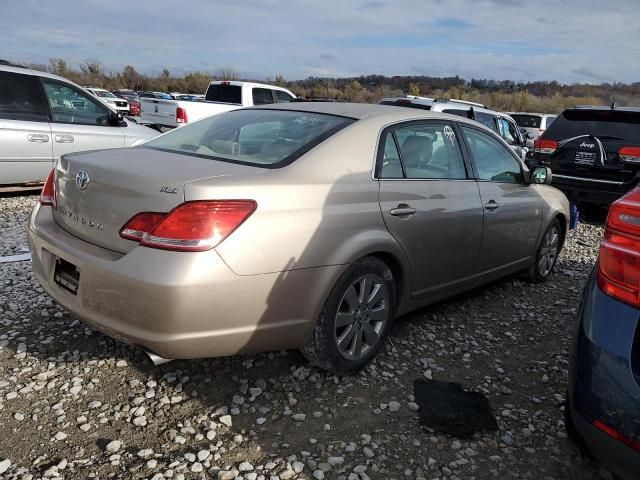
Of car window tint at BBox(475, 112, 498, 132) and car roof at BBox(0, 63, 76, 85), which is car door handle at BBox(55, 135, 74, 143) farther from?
car window tint at BBox(475, 112, 498, 132)

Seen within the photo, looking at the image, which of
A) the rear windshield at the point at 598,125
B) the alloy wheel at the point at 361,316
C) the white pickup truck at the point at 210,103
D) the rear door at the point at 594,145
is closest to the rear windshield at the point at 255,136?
the alloy wheel at the point at 361,316

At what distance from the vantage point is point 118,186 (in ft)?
8.62

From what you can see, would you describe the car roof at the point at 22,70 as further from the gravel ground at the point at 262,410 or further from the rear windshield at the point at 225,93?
the rear windshield at the point at 225,93

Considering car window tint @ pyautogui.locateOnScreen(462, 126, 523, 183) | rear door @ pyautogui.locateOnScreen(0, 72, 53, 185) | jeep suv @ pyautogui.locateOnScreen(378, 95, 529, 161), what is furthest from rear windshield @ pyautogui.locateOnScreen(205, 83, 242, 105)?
car window tint @ pyautogui.locateOnScreen(462, 126, 523, 183)

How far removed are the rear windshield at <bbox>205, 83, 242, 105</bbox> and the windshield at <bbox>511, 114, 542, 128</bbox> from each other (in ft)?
43.6

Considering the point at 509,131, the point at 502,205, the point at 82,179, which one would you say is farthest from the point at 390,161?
the point at 509,131

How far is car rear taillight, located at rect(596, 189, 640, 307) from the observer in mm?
1925

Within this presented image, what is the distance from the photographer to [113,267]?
8.18 ft

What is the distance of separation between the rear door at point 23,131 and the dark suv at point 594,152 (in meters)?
6.96

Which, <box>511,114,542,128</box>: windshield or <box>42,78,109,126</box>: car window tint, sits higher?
<box>511,114,542,128</box>: windshield

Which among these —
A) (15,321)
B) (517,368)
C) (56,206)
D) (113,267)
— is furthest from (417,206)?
(15,321)

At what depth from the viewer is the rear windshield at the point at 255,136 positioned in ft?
9.86

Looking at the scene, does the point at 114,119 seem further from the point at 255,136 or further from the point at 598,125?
the point at 598,125

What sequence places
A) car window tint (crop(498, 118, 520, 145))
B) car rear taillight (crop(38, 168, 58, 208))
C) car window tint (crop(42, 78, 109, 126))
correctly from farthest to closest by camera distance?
1. car window tint (crop(498, 118, 520, 145))
2. car window tint (crop(42, 78, 109, 126))
3. car rear taillight (crop(38, 168, 58, 208))
